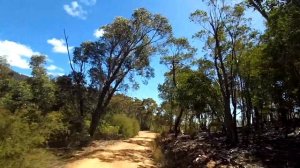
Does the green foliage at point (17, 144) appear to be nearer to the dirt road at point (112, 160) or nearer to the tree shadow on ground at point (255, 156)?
the dirt road at point (112, 160)

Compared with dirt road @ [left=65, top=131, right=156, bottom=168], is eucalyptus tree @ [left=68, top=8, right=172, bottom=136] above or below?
above

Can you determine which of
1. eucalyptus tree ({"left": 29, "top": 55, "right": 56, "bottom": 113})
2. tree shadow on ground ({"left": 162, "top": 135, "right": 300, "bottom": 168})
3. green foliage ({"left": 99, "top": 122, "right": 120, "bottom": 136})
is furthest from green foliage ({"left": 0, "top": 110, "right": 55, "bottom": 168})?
green foliage ({"left": 99, "top": 122, "right": 120, "bottom": 136})

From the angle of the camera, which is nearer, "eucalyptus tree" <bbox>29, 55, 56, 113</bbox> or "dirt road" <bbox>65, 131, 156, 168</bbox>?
"dirt road" <bbox>65, 131, 156, 168</bbox>

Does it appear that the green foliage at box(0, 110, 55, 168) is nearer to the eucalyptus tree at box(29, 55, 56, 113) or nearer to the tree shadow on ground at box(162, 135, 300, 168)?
the tree shadow on ground at box(162, 135, 300, 168)

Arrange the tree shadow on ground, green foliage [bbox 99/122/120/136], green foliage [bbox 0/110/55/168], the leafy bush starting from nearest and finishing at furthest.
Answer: green foliage [bbox 0/110/55/168], the tree shadow on ground, green foliage [bbox 99/122/120/136], the leafy bush

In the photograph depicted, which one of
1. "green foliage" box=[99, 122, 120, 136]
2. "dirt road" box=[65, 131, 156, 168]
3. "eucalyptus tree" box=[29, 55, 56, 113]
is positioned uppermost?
"eucalyptus tree" box=[29, 55, 56, 113]

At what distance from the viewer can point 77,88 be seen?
32.0m

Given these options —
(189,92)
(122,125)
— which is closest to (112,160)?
(189,92)

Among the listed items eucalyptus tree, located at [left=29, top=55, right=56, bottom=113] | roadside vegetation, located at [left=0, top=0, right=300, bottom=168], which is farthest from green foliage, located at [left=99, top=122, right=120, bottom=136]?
eucalyptus tree, located at [left=29, top=55, right=56, bottom=113]

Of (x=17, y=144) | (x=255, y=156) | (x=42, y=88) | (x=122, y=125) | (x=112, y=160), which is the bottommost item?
(x=112, y=160)

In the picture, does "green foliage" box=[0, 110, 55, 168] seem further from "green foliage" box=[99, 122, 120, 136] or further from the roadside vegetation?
"green foliage" box=[99, 122, 120, 136]

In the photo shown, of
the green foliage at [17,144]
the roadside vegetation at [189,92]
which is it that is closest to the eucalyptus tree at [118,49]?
the roadside vegetation at [189,92]

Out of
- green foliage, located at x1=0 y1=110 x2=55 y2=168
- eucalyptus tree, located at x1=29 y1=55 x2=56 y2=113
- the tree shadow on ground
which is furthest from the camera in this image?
eucalyptus tree, located at x1=29 y1=55 x2=56 y2=113

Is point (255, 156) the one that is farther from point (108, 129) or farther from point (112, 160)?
point (108, 129)
